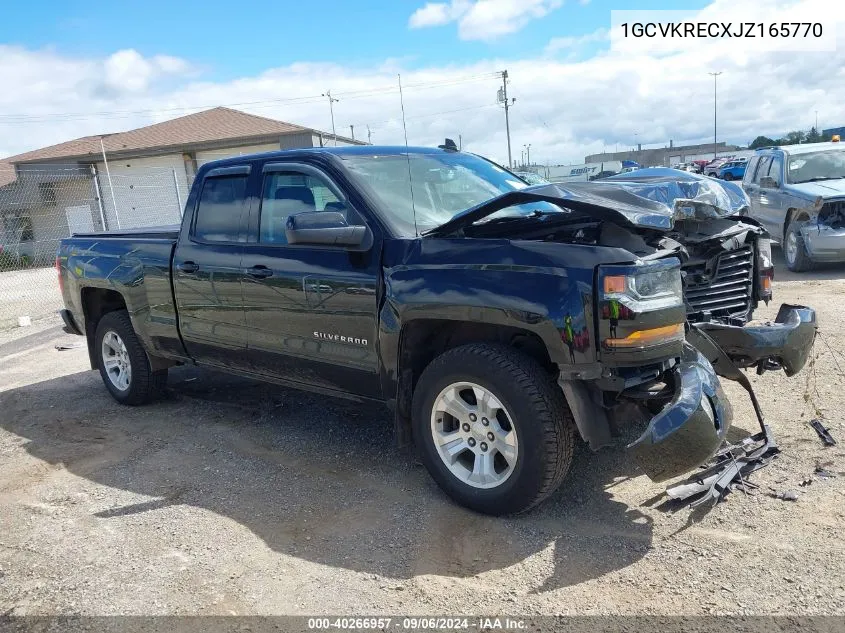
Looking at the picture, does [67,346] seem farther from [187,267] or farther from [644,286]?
[644,286]

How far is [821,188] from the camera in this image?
32.4ft

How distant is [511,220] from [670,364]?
3.52ft

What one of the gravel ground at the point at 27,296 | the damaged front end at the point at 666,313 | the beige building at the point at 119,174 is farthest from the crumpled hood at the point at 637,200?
the beige building at the point at 119,174

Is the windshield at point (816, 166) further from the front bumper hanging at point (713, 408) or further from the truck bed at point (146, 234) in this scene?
the truck bed at point (146, 234)

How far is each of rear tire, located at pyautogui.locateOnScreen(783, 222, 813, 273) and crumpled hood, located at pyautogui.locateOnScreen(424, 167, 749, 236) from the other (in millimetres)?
6438

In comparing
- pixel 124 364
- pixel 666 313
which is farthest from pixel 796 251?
pixel 124 364

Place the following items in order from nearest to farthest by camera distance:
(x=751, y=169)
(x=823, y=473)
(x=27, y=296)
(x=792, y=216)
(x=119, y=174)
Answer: (x=823, y=473), (x=792, y=216), (x=751, y=169), (x=27, y=296), (x=119, y=174)

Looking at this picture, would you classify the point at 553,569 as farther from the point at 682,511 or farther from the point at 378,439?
the point at 378,439

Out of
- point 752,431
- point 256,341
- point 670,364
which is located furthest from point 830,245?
point 256,341

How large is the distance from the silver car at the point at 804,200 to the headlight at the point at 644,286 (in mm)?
7612

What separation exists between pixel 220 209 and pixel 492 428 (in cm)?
262

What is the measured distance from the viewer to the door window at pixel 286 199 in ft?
14.0

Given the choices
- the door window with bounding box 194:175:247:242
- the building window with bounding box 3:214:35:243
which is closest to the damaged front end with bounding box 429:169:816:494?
the door window with bounding box 194:175:247:242

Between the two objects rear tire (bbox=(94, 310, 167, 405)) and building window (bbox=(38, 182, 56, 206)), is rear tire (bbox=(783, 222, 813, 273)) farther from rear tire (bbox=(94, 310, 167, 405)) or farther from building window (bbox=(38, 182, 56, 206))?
building window (bbox=(38, 182, 56, 206))
